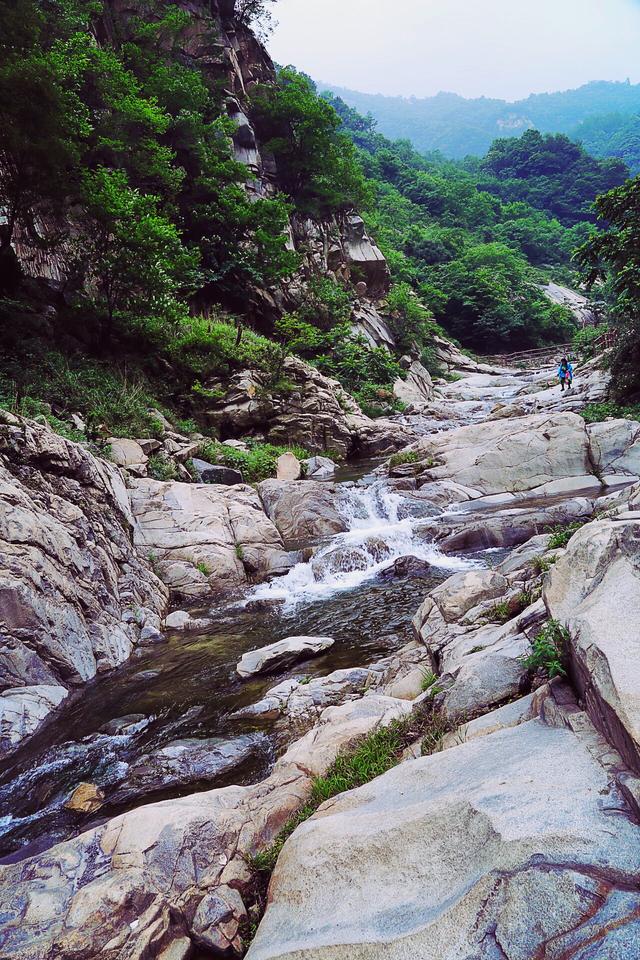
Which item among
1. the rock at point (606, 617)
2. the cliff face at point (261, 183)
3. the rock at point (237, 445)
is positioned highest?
the cliff face at point (261, 183)

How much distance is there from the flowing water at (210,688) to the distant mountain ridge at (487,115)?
168 meters

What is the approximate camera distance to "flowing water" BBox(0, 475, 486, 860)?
4.91 m

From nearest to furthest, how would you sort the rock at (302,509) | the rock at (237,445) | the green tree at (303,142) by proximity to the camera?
1. the rock at (302,509)
2. the rock at (237,445)
3. the green tree at (303,142)

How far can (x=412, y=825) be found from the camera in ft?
8.37

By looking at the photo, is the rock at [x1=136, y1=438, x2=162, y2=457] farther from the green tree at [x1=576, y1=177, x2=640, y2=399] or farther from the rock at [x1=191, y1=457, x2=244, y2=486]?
the green tree at [x1=576, y1=177, x2=640, y2=399]

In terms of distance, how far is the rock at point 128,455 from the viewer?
1328 centimetres

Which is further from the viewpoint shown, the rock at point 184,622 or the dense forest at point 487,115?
the dense forest at point 487,115

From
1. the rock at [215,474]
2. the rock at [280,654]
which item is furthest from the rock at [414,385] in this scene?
the rock at [280,654]

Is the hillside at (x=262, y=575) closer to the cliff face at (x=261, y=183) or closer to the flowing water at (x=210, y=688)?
the flowing water at (x=210, y=688)

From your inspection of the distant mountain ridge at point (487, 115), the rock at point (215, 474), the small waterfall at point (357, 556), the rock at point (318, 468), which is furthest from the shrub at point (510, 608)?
the distant mountain ridge at point (487, 115)

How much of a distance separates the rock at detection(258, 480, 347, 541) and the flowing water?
990 mm

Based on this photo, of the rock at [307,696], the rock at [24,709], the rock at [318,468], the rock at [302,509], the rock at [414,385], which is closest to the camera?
the rock at [307,696]

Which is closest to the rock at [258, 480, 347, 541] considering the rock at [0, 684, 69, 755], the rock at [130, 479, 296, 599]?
the rock at [130, 479, 296, 599]

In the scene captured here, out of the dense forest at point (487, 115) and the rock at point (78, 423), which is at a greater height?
the dense forest at point (487, 115)
